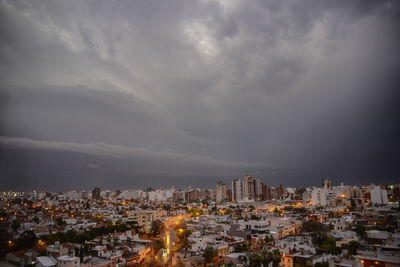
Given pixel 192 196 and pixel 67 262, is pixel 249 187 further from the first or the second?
pixel 67 262

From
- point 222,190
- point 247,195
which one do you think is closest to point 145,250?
point 247,195

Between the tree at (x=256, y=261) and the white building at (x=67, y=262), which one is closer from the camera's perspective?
the tree at (x=256, y=261)

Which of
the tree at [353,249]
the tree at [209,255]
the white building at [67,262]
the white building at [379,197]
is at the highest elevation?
the white building at [379,197]

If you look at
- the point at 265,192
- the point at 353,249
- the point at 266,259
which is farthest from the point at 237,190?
the point at 266,259

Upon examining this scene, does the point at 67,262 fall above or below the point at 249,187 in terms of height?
below

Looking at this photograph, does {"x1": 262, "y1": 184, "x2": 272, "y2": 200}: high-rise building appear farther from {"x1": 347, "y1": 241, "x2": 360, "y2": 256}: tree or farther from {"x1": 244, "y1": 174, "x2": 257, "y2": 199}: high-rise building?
{"x1": 347, "y1": 241, "x2": 360, "y2": 256}: tree

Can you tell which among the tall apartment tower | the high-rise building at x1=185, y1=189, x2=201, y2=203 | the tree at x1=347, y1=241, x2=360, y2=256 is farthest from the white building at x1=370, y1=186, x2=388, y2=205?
the high-rise building at x1=185, y1=189, x2=201, y2=203

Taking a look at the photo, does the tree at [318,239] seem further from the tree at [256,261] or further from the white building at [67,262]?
the white building at [67,262]

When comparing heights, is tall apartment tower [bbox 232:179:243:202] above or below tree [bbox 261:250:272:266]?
above

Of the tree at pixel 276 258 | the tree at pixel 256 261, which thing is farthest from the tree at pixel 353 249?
the tree at pixel 256 261
